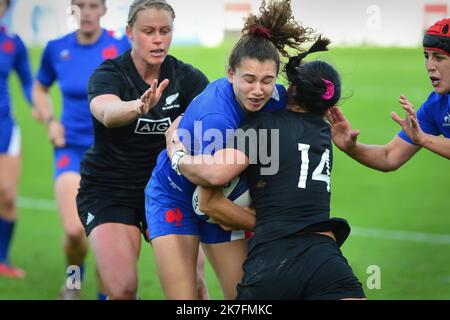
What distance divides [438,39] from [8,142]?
5.40 meters

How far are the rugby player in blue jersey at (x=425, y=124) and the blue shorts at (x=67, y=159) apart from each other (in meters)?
3.17

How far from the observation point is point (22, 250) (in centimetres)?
1127

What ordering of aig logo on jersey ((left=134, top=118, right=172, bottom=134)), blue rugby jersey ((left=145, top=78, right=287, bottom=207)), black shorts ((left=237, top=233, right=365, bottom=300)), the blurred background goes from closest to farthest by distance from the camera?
black shorts ((left=237, top=233, right=365, bottom=300)) < blue rugby jersey ((left=145, top=78, right=287, bottom=207)) < aig logo on jersey ((left=134, top=118, right=172, bottom=134)) < the blurred background

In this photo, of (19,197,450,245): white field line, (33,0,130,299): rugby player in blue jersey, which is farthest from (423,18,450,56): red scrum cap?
(19,197,450,245): white field line

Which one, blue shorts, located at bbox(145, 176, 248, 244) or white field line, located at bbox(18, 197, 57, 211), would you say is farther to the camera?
white field line, located at bbox(18, 197, 57, 211)

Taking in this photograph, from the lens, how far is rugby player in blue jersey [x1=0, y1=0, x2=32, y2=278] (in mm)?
9688

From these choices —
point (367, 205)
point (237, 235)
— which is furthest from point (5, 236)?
point (367, 205)

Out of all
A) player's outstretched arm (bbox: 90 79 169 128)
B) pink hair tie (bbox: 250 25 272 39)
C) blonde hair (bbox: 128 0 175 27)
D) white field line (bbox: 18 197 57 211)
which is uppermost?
white field line (bbox: 18 197 57 211)

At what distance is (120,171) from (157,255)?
1019 mm

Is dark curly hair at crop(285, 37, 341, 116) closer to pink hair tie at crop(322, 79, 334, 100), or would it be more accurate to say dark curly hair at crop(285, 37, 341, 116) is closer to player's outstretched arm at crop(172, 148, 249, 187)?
pink hair tie at crop(322, 79, 334, 100)

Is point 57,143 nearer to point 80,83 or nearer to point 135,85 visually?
point 80,83

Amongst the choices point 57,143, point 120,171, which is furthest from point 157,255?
point 57,143

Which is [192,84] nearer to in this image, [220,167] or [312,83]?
[312,83]

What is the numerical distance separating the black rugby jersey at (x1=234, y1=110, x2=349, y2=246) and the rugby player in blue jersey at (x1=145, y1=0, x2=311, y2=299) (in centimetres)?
18
